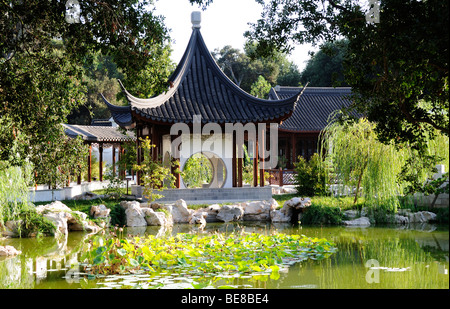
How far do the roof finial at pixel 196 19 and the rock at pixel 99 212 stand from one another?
6269 millimetres

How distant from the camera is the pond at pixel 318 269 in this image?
5.40 meters

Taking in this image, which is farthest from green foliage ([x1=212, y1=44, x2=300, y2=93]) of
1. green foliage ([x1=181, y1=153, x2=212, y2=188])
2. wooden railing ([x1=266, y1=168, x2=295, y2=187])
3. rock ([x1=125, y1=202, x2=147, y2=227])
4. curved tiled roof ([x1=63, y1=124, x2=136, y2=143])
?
rock ([x1=125, y1=202, x2=147, y2=227])

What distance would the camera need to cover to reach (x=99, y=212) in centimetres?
1060

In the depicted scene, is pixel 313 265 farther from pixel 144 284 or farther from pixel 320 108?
pixel 320 108

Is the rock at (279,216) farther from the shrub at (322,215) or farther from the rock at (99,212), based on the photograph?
the rock at (99,212)

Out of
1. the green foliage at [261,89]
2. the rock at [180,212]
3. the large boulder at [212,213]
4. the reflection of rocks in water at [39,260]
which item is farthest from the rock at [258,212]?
the green foliage at [261,89]

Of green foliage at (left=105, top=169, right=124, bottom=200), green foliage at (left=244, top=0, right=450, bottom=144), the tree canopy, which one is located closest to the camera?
green foliage at (left=244, top=0, right=450, bottom=144)

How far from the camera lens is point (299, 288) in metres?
5.33

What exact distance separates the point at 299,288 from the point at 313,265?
4.12ft

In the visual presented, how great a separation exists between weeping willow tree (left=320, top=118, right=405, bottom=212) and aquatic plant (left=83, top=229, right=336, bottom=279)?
3.46m

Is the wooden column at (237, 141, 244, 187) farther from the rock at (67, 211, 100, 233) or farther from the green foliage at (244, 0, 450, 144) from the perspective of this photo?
the green foliage at (244, 0, 450, 144)

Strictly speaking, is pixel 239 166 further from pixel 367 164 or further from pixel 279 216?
pixel 367 164

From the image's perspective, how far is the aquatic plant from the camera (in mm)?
5820

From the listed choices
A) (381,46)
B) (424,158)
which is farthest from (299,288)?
(381,46)
